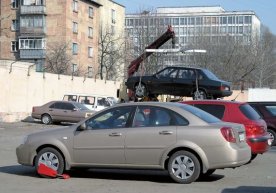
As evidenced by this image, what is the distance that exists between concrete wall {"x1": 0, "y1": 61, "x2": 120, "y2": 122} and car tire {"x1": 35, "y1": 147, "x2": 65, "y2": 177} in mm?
21892

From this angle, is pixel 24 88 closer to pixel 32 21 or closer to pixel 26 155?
pixel 26 155

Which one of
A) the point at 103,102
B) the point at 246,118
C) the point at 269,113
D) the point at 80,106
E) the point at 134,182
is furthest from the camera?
the point at 103,102

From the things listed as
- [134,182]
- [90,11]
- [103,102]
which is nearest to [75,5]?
[90,11]

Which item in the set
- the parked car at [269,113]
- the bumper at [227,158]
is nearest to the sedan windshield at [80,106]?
the parked car at [269,113]

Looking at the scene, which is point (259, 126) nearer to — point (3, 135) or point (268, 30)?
point (3, 135)

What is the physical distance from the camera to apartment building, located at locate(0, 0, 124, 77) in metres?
70.5

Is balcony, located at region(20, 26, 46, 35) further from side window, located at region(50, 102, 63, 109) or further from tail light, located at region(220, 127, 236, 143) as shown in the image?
tail light, located at region(220, 127, 236, 143)

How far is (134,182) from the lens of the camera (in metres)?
10.7

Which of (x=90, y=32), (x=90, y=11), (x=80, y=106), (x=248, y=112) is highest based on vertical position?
(x=90, y=11)

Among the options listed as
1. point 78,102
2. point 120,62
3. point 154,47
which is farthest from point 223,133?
point 120,62

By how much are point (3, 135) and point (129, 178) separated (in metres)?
14.1

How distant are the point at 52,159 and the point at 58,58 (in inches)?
2219

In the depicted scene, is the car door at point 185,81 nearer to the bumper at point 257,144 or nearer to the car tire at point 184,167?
the bumper at point 257,144

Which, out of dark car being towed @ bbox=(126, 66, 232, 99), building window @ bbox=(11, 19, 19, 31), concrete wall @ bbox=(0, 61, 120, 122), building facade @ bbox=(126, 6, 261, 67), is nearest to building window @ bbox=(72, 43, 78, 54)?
building window @ bbox=(11, 19, 19, 31)
